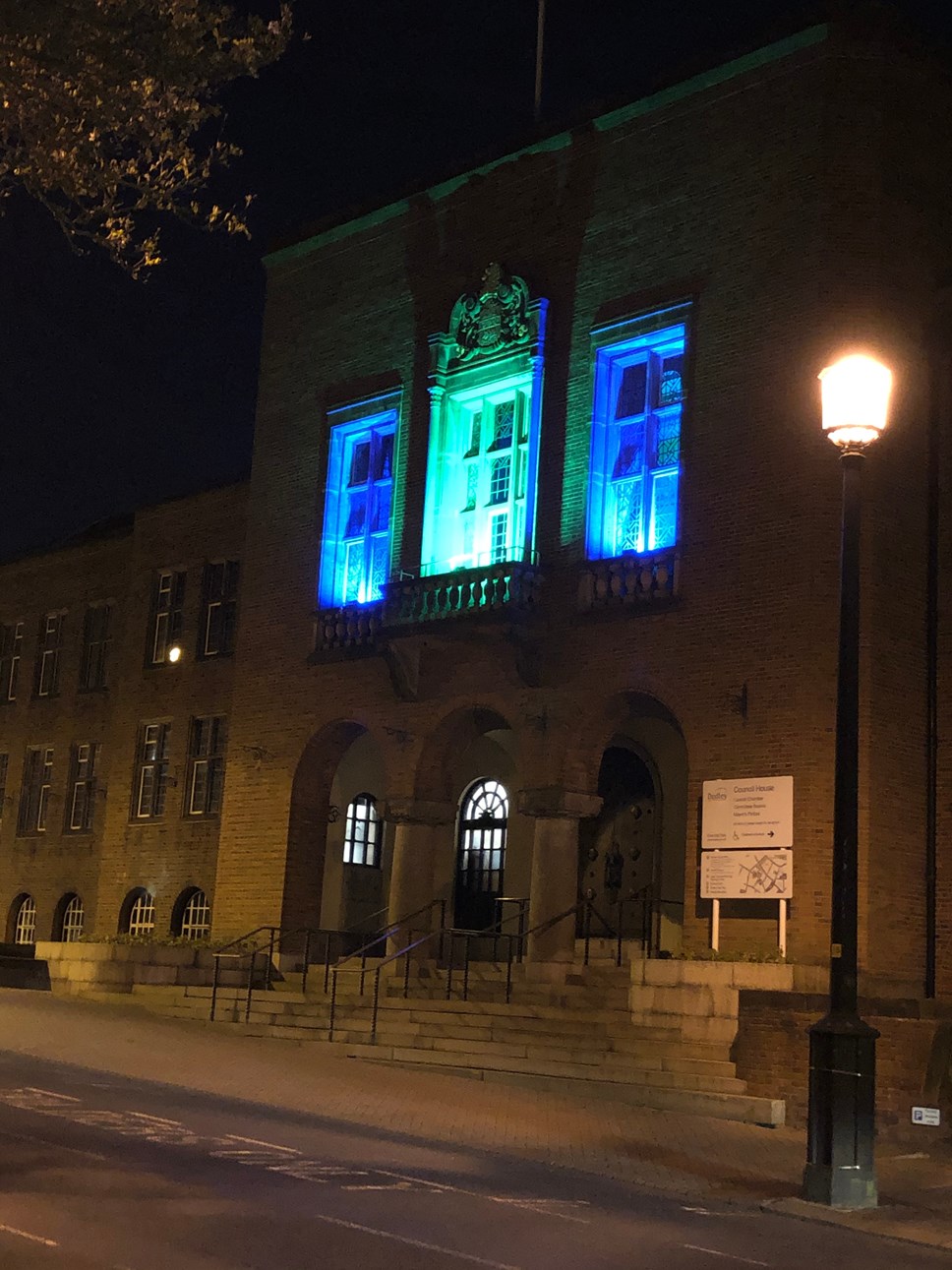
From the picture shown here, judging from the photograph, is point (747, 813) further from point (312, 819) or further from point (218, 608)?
point (218, 608)

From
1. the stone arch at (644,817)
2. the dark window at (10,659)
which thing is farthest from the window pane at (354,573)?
the dark window at (10,659)

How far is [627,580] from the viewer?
863 inches

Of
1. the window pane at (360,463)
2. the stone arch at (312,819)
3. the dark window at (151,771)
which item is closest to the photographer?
the stone arch at (312,819)

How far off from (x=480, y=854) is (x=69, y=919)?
417 inches

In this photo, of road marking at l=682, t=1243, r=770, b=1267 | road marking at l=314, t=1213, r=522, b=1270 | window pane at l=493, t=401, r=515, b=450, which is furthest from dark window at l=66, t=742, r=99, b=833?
road marking at l=682, t=1243, r=770, b=1267

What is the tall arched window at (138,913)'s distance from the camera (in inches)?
1177

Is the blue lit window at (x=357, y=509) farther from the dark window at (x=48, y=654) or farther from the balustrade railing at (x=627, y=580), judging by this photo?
the dark window at (x=48, y=654)

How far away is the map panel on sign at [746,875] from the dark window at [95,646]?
1740 cm

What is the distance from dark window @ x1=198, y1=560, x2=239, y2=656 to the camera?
30250 millimetres

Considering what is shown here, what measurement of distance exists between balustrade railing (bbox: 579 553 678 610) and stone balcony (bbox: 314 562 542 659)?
0.80 metres

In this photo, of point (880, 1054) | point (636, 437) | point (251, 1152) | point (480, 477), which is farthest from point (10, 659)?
point (251, 1152)

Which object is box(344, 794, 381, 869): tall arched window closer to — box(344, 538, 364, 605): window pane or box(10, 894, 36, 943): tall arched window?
box(344, 538, 364, 605): window pane

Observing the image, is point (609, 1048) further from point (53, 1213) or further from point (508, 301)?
point (508, 301)

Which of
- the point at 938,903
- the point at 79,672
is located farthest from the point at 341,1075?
the point at 79,672
